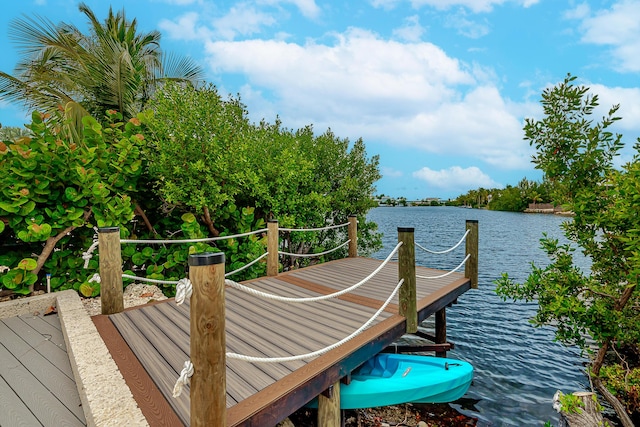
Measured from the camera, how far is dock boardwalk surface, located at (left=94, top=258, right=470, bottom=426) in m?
2.40

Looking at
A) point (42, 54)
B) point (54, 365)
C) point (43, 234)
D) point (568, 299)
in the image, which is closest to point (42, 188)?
point (43, 234)

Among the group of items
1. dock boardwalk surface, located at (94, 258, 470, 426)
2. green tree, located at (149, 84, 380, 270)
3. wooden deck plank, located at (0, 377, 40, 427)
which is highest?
green tree, located at (149, 84, 380, 270)

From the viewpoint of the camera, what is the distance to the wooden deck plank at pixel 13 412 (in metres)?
2.24

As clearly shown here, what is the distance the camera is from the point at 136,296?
5.70 meters

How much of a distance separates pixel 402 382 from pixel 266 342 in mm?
1788

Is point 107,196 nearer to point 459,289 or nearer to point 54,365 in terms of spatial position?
point 54,365

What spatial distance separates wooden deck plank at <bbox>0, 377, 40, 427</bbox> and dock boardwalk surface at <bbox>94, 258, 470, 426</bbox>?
611 mm

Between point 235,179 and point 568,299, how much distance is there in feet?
18.4

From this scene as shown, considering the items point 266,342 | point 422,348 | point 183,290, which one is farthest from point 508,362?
point 183,290

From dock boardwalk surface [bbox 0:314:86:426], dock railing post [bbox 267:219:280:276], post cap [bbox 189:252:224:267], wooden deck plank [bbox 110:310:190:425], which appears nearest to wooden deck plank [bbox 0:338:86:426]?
dock boardwalk surface [bbox 0:314:86:426]

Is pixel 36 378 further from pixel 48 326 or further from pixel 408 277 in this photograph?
pixel 408 277

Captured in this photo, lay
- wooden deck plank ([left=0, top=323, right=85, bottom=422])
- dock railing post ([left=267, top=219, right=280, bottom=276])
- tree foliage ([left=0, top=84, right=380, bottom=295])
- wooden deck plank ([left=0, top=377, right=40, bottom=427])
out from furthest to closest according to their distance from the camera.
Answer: dock railing post ([left=267, top=219, right=280, bottom=276]), tree foliage ([left=0, top=84, right=380, bottom=295]), wooden deck plank ([left=0, top=323, right=85, bottom=422]), wooden deck plank ([left=0, top=377, right=40, bottom=427])

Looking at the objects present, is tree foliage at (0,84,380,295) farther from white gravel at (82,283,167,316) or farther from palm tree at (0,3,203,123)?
palm tree at (0,3,203,123)

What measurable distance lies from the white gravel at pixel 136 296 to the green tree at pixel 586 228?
6157 millimetres
